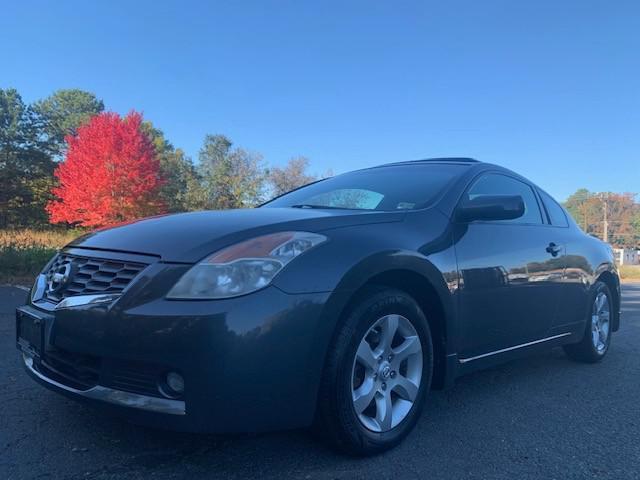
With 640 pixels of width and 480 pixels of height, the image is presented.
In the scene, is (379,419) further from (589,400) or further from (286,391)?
(589,400)

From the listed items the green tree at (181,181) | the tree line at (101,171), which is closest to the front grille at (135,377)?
the tree line at (101,171)

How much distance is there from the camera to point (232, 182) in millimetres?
46531

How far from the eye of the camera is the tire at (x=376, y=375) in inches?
88.8

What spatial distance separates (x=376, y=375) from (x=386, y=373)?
0.08 meters

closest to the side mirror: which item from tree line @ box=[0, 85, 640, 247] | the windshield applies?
the windshield

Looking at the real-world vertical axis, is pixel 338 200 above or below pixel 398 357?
above

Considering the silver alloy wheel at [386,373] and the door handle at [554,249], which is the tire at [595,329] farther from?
the silver alloy wheel at [386,373]

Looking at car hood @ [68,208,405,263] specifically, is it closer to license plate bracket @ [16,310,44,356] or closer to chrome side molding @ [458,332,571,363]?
license plate bracket @ [16,310,44,356]

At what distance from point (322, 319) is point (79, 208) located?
29794mm

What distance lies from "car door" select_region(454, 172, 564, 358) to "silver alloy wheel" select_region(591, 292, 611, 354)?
0.97m

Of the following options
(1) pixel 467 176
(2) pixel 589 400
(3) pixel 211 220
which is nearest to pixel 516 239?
(1) pixel 467 176

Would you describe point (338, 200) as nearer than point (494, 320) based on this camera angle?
No

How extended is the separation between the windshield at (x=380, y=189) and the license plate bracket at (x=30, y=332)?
5.79ft

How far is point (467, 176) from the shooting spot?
3408 millimetres
